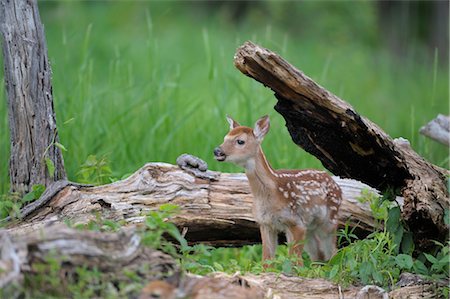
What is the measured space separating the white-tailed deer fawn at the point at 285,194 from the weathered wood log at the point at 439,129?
1.10 meters

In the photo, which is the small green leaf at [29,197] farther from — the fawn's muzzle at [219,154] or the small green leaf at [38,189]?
the fawn's muzzle at [219,154]

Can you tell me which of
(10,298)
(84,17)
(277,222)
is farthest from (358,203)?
(84,17)

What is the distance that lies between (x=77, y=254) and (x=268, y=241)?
8.75ft

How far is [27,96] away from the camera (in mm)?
5949

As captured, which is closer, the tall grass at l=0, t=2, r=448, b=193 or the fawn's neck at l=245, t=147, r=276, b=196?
the fawn's neck at l=245, t=147, r=276, b=196

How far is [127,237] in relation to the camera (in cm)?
422

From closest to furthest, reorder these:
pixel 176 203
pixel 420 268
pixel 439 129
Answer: pixel 420 268 → pixel 176 203 → pixel 439 129

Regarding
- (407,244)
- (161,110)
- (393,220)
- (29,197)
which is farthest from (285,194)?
(161,110)

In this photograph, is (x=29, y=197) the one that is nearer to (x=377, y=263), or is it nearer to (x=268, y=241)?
(x=268, y=241)

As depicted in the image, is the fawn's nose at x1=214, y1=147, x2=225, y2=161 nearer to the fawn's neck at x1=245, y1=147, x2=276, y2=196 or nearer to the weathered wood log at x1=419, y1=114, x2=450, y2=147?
the fawn's neck at x1=245, y1=147, x2=276, y2=196

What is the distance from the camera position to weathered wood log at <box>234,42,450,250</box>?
5258mm

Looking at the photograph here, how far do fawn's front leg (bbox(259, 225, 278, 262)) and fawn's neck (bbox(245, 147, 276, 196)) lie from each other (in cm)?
25

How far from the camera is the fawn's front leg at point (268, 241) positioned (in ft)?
21.1

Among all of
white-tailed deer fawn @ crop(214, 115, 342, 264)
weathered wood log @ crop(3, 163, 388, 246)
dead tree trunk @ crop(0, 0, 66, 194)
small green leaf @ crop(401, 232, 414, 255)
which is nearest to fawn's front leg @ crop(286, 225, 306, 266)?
white-tailed deer fawn @ crop(214, 115, 342, 264)
